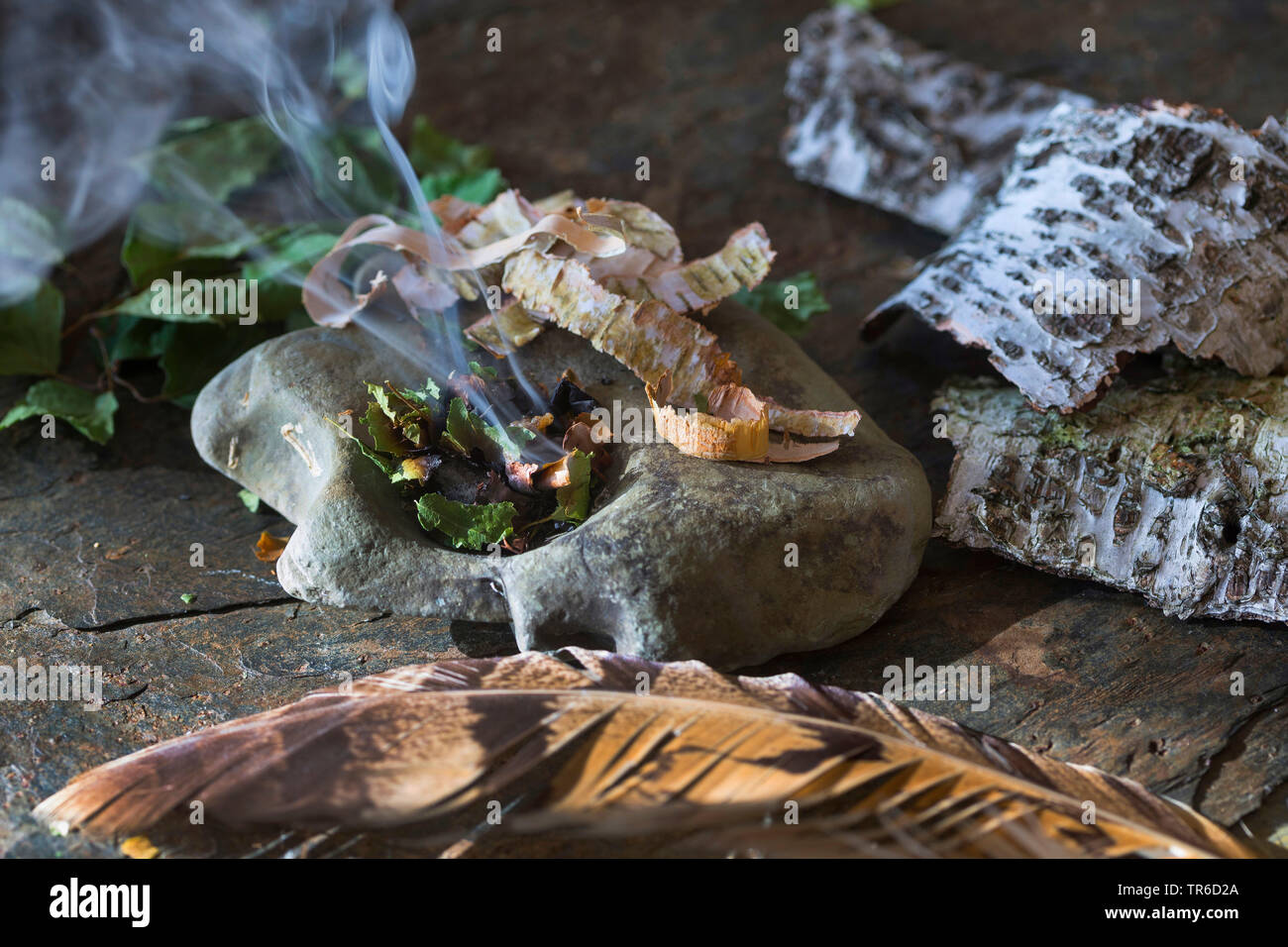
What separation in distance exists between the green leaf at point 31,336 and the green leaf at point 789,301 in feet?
7.76

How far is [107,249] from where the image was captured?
4.57 metres

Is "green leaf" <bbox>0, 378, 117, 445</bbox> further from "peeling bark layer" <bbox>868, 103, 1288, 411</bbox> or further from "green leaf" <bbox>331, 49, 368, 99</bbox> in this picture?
"peeling bark layer" <bbox>868, 103, 1288, 411</bbox>

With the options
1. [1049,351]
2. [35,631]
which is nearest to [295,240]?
[35,631]

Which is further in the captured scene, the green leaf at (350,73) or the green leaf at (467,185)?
the green leaf at (350,73)

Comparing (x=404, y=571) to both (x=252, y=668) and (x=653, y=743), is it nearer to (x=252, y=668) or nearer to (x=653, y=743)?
(x=252, y=668)

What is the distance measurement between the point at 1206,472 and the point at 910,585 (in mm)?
818

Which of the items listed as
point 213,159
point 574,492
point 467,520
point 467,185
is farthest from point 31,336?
point 574,492

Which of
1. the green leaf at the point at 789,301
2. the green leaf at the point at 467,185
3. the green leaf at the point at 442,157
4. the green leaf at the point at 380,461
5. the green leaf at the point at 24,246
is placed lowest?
the green leaf at the point at 380,461

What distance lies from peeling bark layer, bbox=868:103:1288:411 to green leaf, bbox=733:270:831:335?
1.96 ft

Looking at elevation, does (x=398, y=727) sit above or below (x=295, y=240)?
below

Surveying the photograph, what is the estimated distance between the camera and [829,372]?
3996mm

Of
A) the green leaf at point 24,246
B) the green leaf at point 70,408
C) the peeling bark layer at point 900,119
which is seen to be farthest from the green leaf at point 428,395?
the peeling bark layer at point 900,119

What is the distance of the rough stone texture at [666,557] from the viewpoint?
2.69m

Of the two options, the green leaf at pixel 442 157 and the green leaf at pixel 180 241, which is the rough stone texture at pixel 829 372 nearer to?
the green leaf at pixel 442 157
